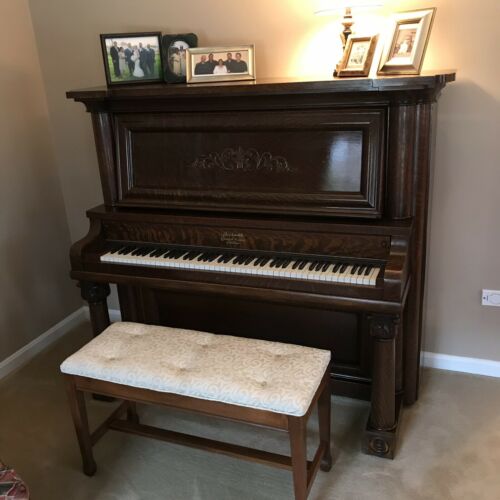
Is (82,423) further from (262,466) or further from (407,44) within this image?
(407,44)

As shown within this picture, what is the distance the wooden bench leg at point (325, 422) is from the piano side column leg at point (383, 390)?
180 millimetres

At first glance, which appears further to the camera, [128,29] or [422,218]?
[128,29]

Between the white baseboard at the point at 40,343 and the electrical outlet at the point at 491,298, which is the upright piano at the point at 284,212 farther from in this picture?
the white baseboard at the point at 40,343

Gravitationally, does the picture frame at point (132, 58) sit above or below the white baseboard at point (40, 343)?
above

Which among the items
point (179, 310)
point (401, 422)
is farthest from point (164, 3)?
point (401, 422)

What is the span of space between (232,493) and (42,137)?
2.07m

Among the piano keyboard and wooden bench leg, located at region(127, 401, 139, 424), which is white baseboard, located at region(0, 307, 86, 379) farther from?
the piano keyboard

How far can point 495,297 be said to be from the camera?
7.82 ft

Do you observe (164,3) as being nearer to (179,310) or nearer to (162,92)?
(162,92)

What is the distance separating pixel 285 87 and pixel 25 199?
166 cm

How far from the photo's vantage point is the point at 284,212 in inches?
82.2

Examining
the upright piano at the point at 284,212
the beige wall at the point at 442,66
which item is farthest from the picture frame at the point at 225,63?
the beige wall at the point at 442,66

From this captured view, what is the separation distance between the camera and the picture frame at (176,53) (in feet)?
7.57

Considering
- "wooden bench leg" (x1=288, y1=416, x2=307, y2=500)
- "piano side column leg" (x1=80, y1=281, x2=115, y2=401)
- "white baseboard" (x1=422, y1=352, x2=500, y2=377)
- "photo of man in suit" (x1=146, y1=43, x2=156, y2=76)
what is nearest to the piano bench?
"wooden bench leg" (x1=288, y1=416, x2=307, y2=500)
